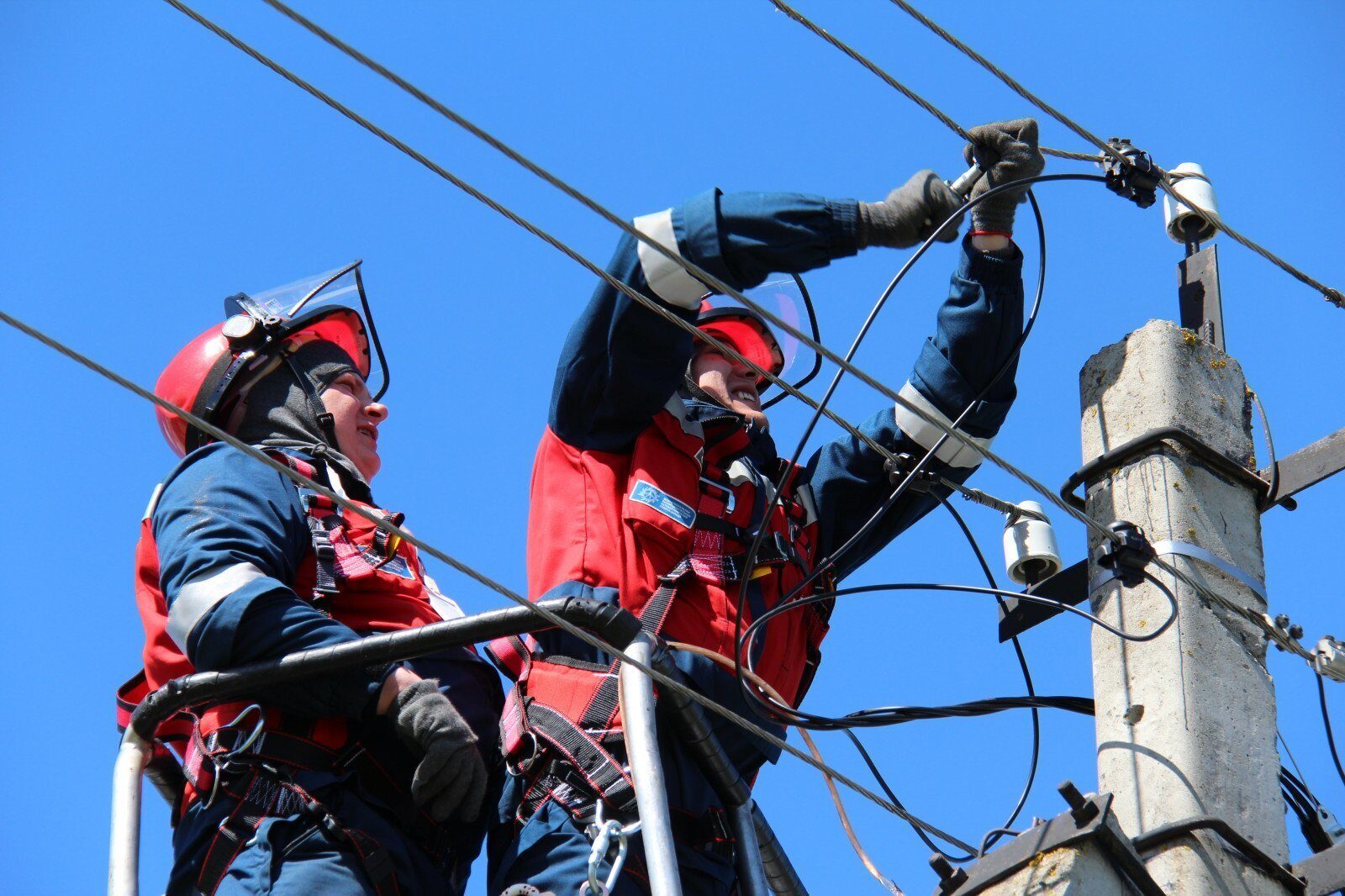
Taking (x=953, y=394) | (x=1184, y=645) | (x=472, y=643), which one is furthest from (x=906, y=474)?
(x=472, y=643)

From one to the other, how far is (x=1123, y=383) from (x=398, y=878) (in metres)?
2.04

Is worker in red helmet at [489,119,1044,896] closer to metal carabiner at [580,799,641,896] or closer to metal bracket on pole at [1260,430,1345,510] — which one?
metal carabiner at [580,799,641,896]

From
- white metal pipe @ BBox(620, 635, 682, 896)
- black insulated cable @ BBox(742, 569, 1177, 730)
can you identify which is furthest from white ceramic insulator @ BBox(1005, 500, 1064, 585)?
white metal pipe @ BBox(620, 635, 682, 896)

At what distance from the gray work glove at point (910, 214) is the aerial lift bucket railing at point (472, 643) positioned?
45.1 inches

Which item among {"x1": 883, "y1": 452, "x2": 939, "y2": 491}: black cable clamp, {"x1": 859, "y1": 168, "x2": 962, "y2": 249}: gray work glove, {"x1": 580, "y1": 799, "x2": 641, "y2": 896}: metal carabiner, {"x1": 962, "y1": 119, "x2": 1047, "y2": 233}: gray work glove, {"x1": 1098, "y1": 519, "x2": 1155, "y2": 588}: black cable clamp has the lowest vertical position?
{"x1": 580, "y1": 799, "x2": 641, "y2": 896}: metal carabiner

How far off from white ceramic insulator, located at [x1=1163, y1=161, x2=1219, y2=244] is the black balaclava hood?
2266 mm

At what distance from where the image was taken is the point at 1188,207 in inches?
200

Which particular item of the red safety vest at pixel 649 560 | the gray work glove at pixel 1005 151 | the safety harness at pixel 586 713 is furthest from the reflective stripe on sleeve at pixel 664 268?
the gray work glove at pixel 1005 151

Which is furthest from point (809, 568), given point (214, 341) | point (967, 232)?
point (214, 341)

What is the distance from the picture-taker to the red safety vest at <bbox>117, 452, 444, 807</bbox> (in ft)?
14.7

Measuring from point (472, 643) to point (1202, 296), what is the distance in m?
2.10

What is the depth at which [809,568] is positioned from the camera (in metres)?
5.25

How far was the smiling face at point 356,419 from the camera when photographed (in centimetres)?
557

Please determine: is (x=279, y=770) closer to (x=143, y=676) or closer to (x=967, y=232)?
(x=143, y=676)
